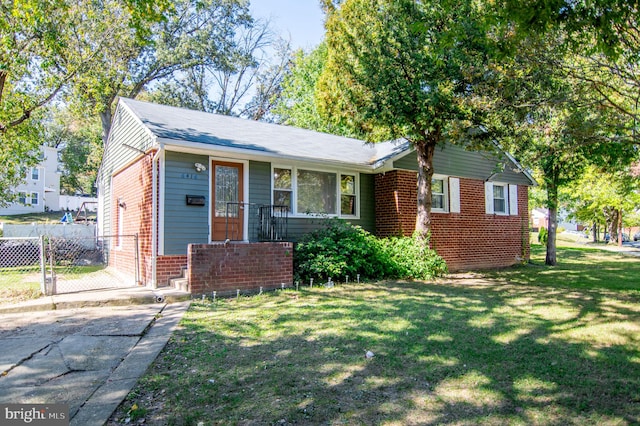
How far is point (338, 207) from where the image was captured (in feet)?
36.1

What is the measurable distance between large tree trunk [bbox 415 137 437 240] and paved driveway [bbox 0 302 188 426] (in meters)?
6.27

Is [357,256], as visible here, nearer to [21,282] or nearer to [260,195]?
[260,195]

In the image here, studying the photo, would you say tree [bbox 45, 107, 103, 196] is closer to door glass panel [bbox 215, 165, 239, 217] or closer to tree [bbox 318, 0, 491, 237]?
door glass panel [bbox 215, 165, 239, 217]

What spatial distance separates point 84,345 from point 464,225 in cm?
1099

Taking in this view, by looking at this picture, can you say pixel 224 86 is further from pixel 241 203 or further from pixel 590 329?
pixel 590 329

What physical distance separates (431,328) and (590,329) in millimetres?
2062

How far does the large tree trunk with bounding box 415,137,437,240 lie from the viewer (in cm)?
1024

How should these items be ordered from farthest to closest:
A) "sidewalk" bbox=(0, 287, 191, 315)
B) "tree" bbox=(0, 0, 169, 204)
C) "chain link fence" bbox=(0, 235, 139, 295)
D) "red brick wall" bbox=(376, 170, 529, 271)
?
"red brick wall" bbox=(376, 170, 529, 271) → "tree" bbox=(0, 0, 169, 204) → "chain link fence" bbox=(0, 235, 139, 295) → "sidewalk" bbox=(0, 287, 191, 315)

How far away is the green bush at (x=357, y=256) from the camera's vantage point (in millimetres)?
8961

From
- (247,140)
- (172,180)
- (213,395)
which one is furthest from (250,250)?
(213,395)

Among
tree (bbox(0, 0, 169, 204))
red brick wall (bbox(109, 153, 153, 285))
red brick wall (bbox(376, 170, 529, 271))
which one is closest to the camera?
red brick wall (bbox(109, 153, 153, 285))

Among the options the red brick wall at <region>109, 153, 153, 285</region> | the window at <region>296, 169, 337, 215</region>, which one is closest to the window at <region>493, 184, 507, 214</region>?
the window at <region>296, 169, 337, 215</region>

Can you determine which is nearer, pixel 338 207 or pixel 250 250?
pixel 250 250

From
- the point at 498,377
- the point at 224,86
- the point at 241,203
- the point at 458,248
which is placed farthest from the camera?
the point at 224,86
